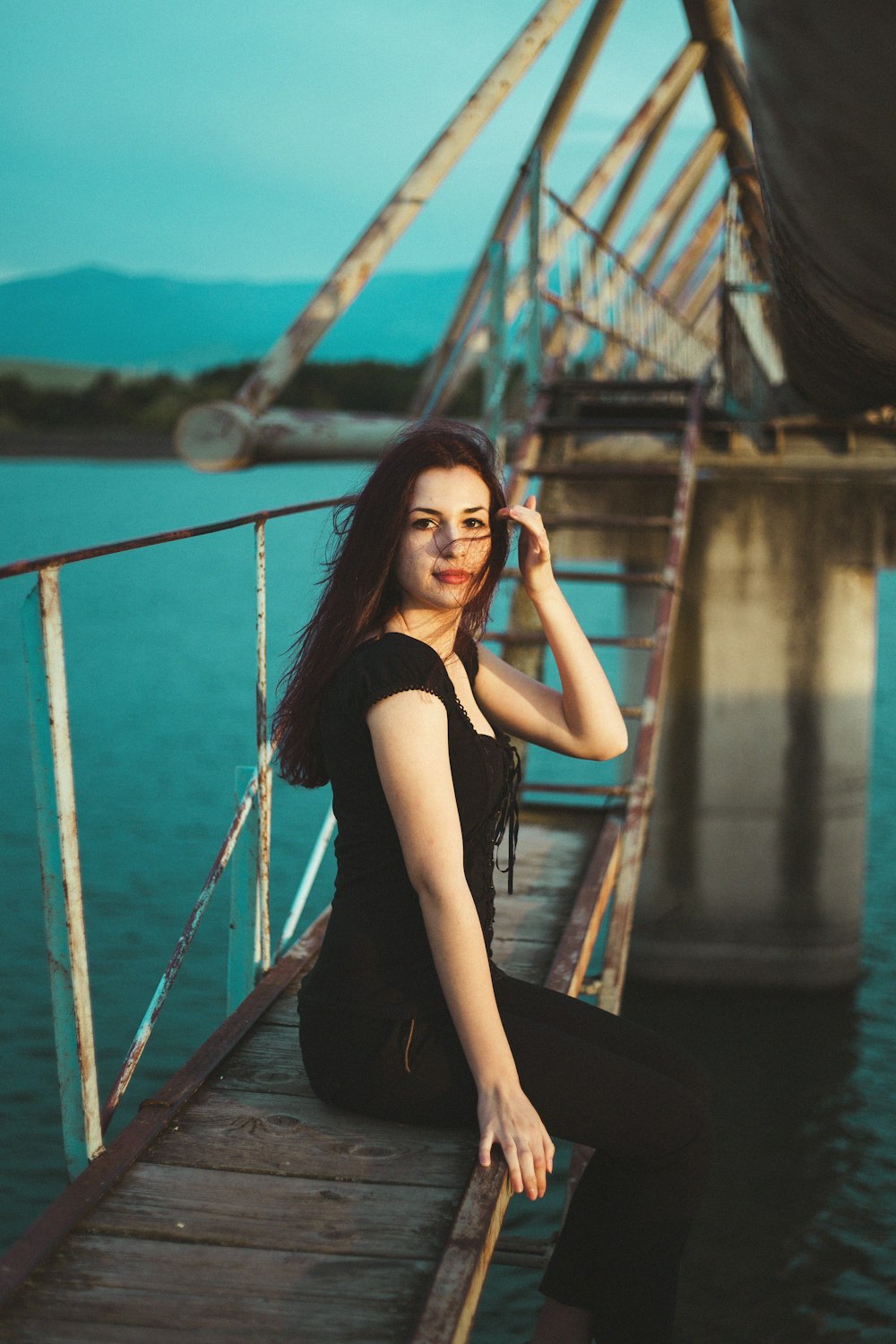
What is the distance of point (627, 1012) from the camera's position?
11.8 meters

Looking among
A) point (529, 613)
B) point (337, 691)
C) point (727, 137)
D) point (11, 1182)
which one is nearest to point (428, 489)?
point (337, 691)

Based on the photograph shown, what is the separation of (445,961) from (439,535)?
0.91 meters

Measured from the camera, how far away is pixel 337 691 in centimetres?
271

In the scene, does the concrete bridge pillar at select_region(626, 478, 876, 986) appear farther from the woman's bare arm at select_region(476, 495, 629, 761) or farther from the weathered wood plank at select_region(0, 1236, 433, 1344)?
the weathered wood plank at select_region(0, 1236, 433, 1344)

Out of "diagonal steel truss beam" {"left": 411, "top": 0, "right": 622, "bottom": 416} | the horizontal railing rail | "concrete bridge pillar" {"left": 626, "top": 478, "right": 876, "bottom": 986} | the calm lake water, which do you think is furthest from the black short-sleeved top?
"diagonal steel truss beam" {"left": 411, "top": 0, "right": 622, "bottom": 416}

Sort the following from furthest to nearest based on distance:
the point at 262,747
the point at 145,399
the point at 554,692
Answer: the point at 145,399, the point at 262,747, the point at 554,692

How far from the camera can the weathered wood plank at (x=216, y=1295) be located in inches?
82.2

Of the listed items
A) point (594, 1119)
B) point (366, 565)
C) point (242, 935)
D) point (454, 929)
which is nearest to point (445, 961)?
point (454, 929)

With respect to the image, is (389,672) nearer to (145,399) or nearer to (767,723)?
(767,723)

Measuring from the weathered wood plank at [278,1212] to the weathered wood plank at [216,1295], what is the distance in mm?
36

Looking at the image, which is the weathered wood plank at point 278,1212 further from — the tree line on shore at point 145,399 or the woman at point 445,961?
the tree line on shore at point 145,399

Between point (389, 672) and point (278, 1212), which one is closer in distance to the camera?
point (278, 1212)

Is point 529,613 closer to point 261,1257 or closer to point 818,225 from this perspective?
point 818,225

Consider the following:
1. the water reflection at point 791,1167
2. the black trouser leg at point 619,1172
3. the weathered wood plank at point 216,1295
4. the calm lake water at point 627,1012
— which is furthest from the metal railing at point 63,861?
the water reflection at point 791,1167
